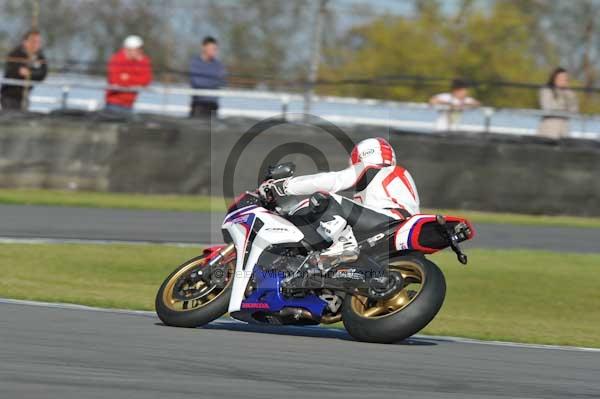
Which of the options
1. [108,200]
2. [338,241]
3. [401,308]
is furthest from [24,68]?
[401,308]

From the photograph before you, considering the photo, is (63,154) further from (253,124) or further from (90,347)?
(90,347)

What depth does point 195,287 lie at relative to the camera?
7.55m

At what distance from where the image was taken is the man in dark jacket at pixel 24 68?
674 inches

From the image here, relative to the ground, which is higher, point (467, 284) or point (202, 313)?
point (202, 313)

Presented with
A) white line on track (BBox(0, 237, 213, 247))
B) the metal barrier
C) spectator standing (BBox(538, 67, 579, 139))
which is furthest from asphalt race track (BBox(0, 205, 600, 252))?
the metal barrier

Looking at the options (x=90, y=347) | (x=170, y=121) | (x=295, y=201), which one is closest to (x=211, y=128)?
(x=170, y=121)

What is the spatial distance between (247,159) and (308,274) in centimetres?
920

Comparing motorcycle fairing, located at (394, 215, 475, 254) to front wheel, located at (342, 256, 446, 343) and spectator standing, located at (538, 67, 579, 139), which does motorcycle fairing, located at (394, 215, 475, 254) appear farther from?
spectator standing, located at (538, 67, 579, 139)

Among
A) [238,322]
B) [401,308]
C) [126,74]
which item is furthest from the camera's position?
[126,74]

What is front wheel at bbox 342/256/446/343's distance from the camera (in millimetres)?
6770

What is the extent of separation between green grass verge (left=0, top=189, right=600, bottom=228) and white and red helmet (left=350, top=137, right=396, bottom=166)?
8.56 m

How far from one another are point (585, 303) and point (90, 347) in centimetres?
571

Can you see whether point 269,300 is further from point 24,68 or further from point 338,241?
point 24,68

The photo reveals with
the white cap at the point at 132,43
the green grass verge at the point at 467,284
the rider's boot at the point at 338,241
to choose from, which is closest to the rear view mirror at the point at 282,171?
the rider's boot at the point at 338,241
